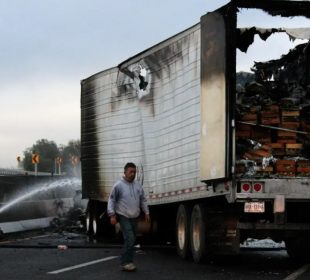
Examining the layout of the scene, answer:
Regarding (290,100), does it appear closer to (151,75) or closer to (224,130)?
(224,130)

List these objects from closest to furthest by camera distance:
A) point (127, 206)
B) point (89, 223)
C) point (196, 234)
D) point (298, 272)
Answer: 1. point (298, 272)
2. point (127, 206)
3. point (196, 234)
4. point (89, 223)

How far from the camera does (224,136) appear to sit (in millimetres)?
10734

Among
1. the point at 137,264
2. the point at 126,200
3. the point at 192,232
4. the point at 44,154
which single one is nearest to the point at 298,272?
the point at 192,232

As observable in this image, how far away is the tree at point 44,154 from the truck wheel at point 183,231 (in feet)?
405

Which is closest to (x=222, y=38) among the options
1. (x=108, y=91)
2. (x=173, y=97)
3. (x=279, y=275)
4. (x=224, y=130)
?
(x=224, y=130)

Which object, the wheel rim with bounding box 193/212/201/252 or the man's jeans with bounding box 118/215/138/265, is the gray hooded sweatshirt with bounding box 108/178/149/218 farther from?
the wheel rim with bounding box 193/212/201/252

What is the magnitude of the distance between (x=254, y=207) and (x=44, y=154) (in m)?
139

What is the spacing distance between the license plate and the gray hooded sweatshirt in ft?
5.16

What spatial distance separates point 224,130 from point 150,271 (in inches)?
94.3

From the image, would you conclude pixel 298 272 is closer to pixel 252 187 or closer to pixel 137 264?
pixel 252 187

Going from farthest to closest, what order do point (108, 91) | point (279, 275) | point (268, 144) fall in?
point (108, 91), point (268, 144), point (279, 275)

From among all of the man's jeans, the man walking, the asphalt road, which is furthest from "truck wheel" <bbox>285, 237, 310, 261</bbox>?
the man's jeans

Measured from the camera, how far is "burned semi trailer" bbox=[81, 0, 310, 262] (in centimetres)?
1080

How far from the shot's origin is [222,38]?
10891 mm
